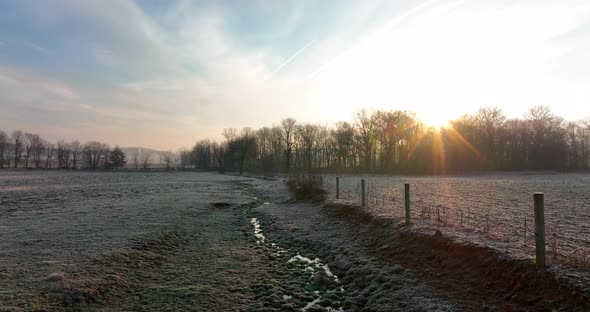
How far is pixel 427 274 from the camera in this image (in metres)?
9.69

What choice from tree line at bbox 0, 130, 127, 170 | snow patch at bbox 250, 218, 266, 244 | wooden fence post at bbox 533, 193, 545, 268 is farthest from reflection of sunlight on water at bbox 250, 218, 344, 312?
tree line at bbox 0, 130, 127, 170

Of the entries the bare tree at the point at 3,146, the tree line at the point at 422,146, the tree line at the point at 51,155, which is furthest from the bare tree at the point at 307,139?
the bare tree at the point at 3,146

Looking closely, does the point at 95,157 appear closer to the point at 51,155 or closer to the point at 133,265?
the point at 51,155

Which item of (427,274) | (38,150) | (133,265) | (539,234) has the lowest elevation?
(133,265)

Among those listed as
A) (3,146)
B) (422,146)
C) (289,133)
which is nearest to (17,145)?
(3,146)

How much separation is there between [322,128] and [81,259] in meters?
112

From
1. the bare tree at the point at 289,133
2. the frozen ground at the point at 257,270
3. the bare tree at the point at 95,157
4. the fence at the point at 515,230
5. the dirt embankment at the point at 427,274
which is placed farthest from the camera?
the bare tree at the point at 95,157

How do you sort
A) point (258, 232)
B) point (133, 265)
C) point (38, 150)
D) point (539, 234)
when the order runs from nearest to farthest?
1. point (539, 234)
2. point (133, 265)
3. point (258, 232)
4. point (38, 150)

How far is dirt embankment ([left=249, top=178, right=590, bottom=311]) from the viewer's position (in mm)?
7289

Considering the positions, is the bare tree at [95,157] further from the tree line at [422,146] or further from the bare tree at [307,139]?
the bare tree at [307,139]

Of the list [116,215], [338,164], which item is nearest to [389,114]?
[338,164]

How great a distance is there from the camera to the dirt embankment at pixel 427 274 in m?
7.29

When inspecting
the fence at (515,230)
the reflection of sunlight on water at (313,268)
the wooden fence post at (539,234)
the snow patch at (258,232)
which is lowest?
the reflection of sunlight on water at (313,268)

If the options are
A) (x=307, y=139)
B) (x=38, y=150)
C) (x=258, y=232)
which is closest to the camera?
(x=258, y=232)
